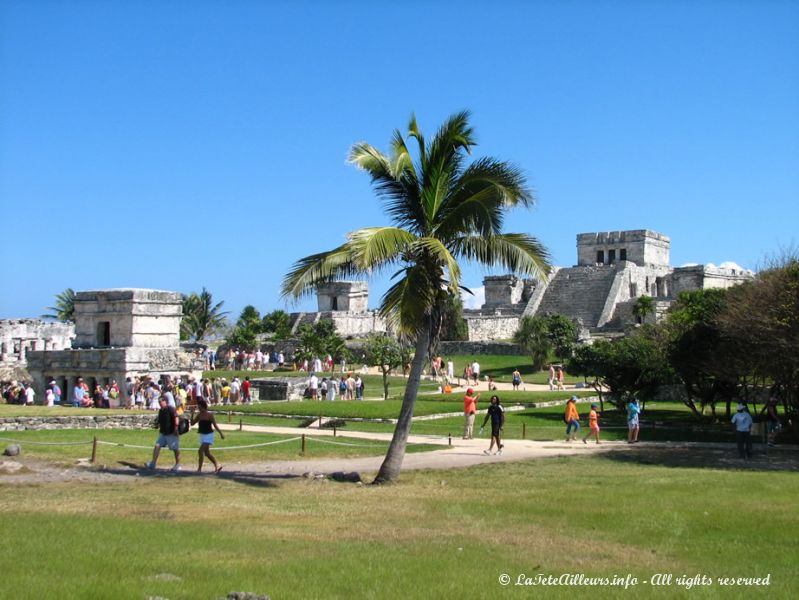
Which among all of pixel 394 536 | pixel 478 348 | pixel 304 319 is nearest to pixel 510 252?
pixel 394 536

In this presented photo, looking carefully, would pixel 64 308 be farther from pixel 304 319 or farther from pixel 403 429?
pixel 403 429

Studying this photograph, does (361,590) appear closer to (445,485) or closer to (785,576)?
(785,576)

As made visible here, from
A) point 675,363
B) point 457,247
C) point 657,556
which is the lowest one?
point 657,556

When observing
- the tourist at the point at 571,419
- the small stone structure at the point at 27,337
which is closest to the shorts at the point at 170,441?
the tourist at the point at 571,419

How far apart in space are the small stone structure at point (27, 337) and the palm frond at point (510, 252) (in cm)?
3379

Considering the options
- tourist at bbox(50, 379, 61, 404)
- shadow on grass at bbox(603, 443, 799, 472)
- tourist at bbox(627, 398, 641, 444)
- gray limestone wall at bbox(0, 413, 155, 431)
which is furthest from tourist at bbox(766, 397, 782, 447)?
tourist at bbox(50, 379, 61, 404)

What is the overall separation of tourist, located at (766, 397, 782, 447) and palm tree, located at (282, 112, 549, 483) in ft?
28.4

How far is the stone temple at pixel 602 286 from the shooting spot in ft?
188

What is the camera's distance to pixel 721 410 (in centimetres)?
3019

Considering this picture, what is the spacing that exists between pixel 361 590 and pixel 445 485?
22.0 feet

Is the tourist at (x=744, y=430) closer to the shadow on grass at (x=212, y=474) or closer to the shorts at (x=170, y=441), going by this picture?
the shadow on grass at (x=212, y=474)

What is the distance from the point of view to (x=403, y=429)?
14.2m

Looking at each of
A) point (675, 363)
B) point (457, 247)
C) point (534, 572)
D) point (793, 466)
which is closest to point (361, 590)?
point (534, 572)

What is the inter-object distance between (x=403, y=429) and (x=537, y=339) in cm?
2822
